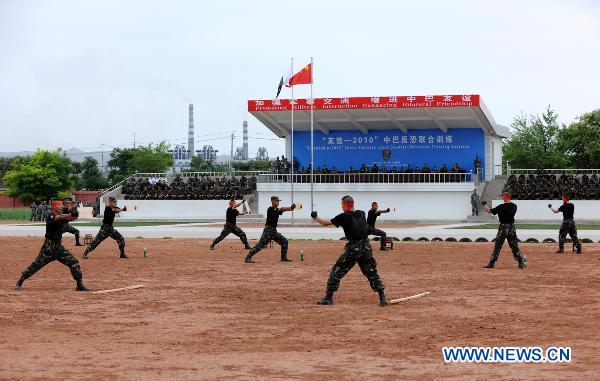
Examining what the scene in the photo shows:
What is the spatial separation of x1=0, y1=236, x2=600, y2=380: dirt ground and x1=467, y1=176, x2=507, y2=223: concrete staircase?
104ft

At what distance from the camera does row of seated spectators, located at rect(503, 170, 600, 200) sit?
54938 mm

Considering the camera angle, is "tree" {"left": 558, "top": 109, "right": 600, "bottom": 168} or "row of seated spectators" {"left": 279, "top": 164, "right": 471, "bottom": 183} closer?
"row of seated spectators" {"left": 279, "top": 164, "right": 471, "bottom": 183}

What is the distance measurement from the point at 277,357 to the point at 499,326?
4095mm

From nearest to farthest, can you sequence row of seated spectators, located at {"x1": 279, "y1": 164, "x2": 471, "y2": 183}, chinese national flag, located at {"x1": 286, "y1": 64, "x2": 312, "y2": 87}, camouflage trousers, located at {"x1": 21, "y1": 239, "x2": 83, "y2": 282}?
camouflage trousers, located at {"x1": 21, "y1": 239, "x2": 83, "y2": 282}, chinese national flag, located at {"x1": 286, "y1": 64, "x2": 312, "y2": 87}, row of seated spectators, located at {"x1": 279, "y1": 164, "x2": 471, "y2": 183}

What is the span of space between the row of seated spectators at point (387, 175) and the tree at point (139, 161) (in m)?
53.1

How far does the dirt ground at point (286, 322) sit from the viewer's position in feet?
35.3

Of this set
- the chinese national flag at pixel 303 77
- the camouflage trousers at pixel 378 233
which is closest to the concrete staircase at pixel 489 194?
the chinese national flag at pixel 303 77

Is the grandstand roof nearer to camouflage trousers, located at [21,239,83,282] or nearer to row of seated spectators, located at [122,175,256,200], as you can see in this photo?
row of seated spectators, located at [122,175,256,200]

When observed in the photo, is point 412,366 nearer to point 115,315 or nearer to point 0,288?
point 115,315

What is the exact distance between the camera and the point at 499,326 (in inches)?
543

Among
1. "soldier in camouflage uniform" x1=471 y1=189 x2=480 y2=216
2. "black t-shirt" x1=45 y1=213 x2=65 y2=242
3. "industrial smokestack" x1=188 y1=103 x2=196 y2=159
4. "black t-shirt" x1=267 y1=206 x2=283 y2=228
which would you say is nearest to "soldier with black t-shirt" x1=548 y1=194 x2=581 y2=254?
"black t-shirt" x1=267 y1=206 x2=283 y2=228

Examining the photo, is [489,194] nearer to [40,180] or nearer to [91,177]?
[40,180]

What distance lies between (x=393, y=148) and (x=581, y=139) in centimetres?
2462

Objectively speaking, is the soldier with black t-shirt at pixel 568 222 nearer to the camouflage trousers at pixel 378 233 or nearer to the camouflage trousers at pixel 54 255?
the camouflage trousers at pixel 378 233
